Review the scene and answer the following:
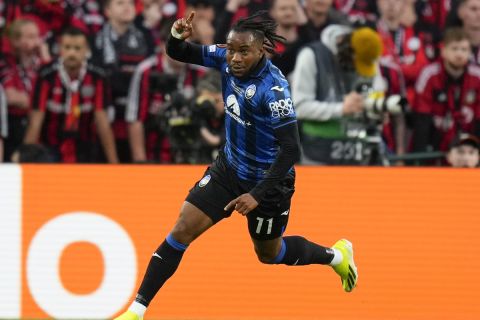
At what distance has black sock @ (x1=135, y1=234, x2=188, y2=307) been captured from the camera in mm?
6547

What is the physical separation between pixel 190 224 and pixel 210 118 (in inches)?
109

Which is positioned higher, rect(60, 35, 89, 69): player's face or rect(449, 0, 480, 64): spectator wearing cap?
rect(449, 0, 480, 64): spectator wearing cap

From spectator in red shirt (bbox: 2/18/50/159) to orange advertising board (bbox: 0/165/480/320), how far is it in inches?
65.2

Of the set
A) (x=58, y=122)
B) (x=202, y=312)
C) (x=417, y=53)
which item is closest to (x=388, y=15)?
(x=417, y=53)

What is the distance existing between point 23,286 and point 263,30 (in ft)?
9.67

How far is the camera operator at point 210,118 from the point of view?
9.10 meters

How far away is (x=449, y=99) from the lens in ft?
32.8

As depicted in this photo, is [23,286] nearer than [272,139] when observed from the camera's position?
No

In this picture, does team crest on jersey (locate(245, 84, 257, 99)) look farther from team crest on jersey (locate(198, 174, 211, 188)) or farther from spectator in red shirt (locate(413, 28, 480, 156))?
spectator in red shirt (locate(413, 28, 480, 156))

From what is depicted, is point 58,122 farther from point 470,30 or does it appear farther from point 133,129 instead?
point 470,30

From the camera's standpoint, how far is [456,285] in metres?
7.97

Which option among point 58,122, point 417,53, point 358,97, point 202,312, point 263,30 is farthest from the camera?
point 417,53

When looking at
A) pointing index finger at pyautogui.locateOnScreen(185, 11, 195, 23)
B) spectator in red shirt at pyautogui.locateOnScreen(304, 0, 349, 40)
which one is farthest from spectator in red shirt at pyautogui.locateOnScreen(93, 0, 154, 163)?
pointing index finger at pyautogui.locateOnScreen(185, 11, 195, 23)

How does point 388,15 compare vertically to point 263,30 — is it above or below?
below
